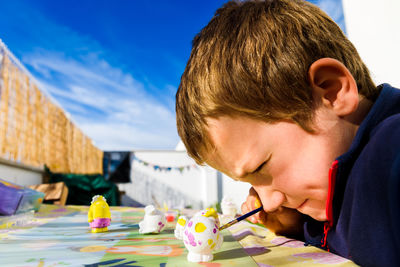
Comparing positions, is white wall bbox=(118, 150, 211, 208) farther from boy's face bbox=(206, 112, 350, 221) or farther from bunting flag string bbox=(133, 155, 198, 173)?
boy's face bbox=(206, 112, 350, 221)

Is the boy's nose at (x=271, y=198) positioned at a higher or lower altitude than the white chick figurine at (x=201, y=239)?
higher

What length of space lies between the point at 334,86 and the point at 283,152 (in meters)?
0.17

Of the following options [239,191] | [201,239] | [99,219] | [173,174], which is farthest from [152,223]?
[173,174]

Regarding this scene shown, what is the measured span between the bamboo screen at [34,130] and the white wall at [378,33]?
2943mm

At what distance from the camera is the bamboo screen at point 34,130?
2768mm

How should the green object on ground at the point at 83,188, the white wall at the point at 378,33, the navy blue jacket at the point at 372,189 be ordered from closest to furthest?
the navy blue jacket at the point at 372,189
the white wall at the point at 378,33
the green object on ground at the point at 83,188

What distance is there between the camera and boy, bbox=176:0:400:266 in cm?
53

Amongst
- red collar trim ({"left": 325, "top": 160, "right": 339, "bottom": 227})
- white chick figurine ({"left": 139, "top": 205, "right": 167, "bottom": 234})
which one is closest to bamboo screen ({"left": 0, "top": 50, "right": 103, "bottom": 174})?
white chick figurine ({"left": 139, "top": 205, "right": 167, "bottom": 234})

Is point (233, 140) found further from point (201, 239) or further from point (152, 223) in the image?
point (152, 223)

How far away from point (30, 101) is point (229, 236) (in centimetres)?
338

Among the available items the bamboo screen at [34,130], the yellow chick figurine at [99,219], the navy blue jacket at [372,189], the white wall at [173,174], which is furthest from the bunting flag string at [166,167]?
the navy blue jacket at [372,189]

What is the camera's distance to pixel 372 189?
0.49 metres

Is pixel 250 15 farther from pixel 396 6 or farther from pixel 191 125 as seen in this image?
pixel 396 6

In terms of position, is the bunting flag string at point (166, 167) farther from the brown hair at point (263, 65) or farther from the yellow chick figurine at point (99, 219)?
the brown hair at point (263, 65)
